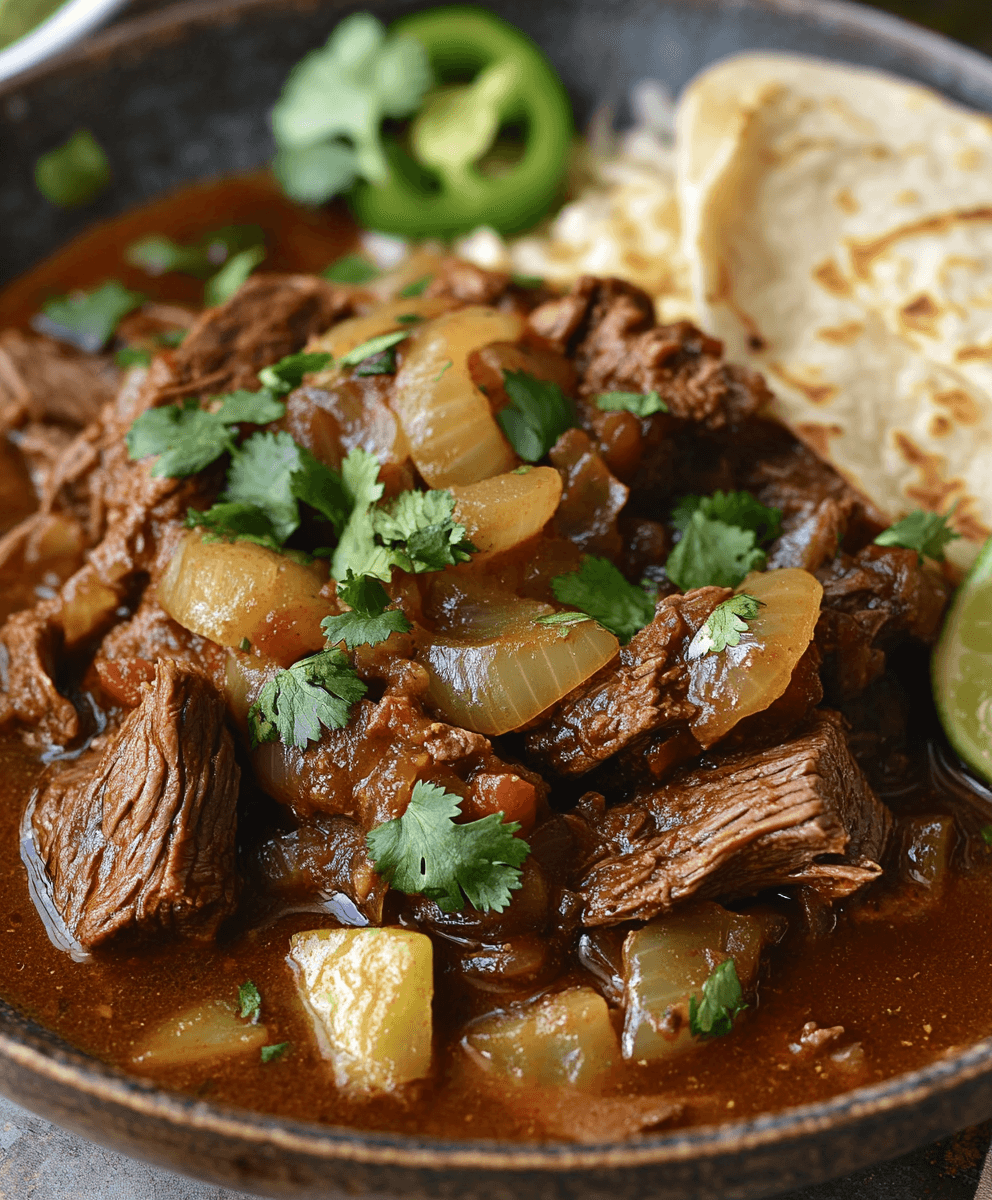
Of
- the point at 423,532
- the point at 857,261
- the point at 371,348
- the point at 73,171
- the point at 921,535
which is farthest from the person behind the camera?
the point at 73,171

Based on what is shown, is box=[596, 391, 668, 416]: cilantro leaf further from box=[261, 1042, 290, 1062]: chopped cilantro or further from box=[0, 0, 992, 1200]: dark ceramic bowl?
box=[0, 0, 992, 1200]: dark ceramic bowl

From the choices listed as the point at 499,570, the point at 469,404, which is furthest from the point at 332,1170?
the point at 469,404

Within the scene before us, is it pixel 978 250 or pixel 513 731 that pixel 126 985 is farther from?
pixel 978 250

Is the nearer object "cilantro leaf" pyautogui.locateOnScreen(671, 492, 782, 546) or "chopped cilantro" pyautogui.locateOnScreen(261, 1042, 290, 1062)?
"chopped cilantro" pyautogui.locateOnScreen(261, 1042, 290, 1062)

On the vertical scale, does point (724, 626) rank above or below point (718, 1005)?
above

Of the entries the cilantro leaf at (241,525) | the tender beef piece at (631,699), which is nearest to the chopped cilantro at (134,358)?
the cilantro leaf at (241,525)

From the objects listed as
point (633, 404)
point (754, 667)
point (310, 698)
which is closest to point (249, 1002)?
point (310, 698)

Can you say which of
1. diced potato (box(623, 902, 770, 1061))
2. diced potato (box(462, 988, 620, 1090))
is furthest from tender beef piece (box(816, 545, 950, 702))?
diced potato (box(462, 988, 620, 1090))

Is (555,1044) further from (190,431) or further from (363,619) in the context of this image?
(190,431)
